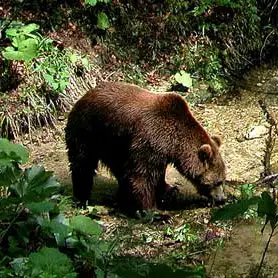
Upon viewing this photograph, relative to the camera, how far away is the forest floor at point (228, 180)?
6.84 m

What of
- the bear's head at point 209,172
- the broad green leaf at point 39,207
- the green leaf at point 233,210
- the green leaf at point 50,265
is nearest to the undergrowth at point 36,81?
the bear's head at point 209,172

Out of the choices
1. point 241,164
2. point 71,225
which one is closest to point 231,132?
point 241,164

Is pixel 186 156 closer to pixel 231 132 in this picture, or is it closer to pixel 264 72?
pixel 231 132

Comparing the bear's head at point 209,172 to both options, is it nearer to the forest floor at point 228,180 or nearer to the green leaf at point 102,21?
the forest floor at point 228,180

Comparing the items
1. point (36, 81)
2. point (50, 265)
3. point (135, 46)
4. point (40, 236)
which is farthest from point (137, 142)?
point (135, 46)

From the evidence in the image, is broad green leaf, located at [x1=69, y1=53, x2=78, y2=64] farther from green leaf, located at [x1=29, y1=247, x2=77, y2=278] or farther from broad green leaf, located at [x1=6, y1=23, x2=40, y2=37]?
green leaf, located at [x1=29, y1=247, x2=77, y2=278]

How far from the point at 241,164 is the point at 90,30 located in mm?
2955

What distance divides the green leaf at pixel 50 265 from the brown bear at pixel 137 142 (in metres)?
2.98

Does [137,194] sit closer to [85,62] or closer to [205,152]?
[205,152]

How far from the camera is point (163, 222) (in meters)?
7.45

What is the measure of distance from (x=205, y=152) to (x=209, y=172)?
266 millimetres

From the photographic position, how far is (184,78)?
1007cm

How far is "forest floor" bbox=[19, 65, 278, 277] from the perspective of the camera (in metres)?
6.84

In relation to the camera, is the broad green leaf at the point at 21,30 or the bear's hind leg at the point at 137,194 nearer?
the bear's hind leg at the point at 137,194
